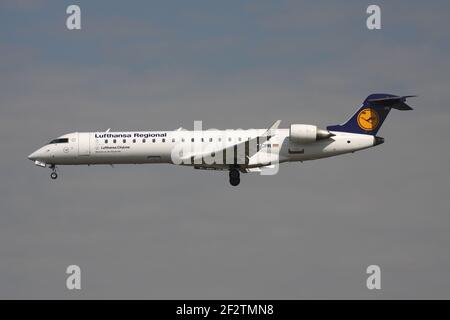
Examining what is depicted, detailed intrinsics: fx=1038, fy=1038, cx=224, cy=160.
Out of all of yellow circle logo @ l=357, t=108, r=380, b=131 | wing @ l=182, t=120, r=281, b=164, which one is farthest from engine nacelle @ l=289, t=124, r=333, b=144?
yellow circle logo @ l=357, t=108, r=380, b=131

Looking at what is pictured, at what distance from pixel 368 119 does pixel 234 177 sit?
8.80 meters

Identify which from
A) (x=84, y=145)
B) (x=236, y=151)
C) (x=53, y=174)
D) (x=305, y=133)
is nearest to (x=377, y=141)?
(x=305, y=133)

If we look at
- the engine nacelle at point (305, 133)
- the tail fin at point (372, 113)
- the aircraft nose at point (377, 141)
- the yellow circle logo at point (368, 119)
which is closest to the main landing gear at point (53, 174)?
the engine nacelle at point (305, 133)

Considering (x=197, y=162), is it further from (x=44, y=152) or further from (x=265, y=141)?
(x=44, y=152)

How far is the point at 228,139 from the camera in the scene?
60.6m

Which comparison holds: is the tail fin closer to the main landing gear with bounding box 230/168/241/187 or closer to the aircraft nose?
the aircraft nose

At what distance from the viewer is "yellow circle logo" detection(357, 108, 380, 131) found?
61.7 meters

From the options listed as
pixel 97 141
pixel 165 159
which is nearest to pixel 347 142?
pixel 165 159

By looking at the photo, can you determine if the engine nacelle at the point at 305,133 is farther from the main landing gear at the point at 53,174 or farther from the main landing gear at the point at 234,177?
the main landing gear at the point at 53,174

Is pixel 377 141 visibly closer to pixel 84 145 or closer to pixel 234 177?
pixel 234 177

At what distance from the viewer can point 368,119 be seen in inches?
2437

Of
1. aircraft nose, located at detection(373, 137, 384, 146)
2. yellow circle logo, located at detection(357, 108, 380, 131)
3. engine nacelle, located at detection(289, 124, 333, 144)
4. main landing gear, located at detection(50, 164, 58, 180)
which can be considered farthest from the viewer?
main landing gear, located at detection(50, 164, 58, 180)

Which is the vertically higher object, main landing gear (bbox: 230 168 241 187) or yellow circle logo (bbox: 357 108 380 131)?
yellow circle logo (bbox: 357 108 380 131)

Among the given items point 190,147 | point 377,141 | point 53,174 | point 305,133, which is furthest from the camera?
point 53,174
